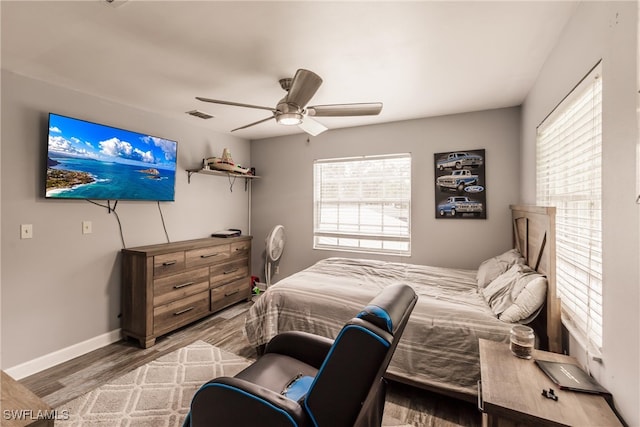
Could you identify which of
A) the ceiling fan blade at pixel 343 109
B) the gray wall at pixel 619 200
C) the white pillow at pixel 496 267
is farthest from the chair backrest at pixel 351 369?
the white pillow at pixel 496 267

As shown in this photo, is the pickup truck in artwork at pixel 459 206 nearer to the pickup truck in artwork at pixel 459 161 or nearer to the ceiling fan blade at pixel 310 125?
the pickup truck in artwork at pixel 459 161

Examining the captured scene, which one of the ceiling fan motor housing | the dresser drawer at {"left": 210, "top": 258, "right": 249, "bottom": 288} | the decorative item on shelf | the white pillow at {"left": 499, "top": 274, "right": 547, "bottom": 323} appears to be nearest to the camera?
the white pillow at {"left": 499, "top": 274, "right": 547, "bottom": 323}

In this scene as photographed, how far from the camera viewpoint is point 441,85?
262 cm

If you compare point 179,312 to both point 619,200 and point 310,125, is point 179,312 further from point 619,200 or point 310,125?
point 619,200

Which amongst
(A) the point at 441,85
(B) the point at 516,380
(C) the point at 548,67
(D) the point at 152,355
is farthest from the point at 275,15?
(D) the point at 152,355

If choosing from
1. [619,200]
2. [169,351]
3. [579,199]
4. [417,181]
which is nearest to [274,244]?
[169,351]

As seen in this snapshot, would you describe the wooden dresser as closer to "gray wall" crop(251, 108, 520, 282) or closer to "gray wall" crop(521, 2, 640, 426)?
"gray wall" crop(251, 108, 520, 282)

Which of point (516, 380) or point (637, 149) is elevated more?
point (637, 149)

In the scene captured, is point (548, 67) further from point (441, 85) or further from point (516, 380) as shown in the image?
point (516, 380)

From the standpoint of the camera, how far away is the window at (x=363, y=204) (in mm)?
3764

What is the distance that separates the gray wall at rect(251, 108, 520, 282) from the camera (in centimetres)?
322

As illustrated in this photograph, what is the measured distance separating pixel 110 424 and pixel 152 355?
876mm

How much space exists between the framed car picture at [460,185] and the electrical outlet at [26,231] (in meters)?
4.01

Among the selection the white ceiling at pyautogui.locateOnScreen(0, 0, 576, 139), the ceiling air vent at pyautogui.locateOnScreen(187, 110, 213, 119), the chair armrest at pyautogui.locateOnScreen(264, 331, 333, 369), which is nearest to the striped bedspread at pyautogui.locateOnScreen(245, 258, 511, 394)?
the chair armrest at pyautogui.locateOnScreen(264, 331, 333, 369)
